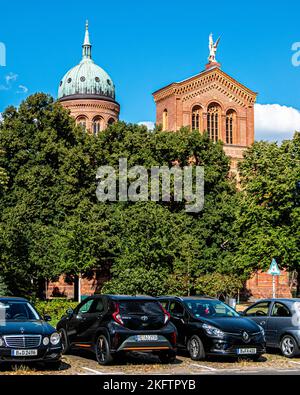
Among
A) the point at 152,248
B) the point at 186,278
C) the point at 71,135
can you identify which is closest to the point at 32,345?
the point at 152,248

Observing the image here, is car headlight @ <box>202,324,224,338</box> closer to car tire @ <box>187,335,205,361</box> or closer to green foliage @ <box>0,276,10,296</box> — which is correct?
car tire @ <box>187,335,205,361</box>

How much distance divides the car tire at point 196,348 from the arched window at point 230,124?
157ft

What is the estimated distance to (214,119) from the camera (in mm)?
62125

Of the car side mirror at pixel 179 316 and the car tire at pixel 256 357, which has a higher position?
the car side mirror at pixel 179 316

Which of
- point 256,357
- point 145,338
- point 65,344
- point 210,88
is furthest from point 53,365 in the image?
point 210,88

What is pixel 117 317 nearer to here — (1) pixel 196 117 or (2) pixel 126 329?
(2) pixel 126 329

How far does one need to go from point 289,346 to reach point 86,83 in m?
63.3

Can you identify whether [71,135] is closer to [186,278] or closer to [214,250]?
[214,250]

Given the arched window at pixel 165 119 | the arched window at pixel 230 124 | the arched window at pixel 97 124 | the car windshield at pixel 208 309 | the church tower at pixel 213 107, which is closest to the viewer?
the car windshield at pixel 208 309

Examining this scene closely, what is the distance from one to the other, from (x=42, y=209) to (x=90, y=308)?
27.6 m

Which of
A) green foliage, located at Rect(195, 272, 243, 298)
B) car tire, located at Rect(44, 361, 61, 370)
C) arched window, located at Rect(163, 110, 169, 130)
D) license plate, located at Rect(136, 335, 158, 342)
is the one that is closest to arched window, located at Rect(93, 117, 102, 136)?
arched window, located at Rect(163, 110, 169, 130)

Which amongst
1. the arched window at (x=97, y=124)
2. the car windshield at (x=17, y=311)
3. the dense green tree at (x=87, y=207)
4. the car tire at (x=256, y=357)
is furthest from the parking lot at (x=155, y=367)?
the arched window at (x=97, y=124)

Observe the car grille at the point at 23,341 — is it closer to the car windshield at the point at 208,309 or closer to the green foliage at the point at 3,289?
the car windshield at the point at 208,309

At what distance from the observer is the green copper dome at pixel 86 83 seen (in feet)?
250
